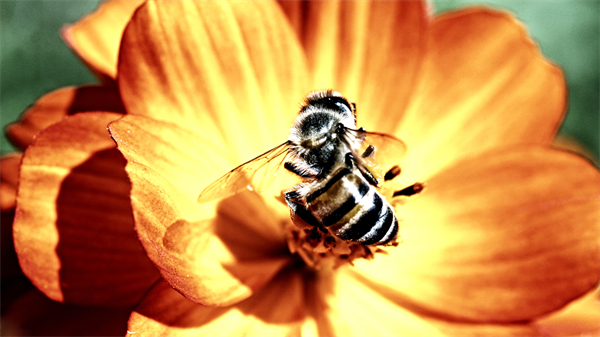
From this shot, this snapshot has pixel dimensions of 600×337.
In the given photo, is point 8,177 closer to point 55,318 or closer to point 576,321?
point 55,318

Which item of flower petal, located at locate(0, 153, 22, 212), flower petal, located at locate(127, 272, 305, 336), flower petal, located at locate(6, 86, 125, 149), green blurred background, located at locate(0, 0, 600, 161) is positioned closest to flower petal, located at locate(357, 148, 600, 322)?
flower petal, located at locate(127, 272, 305, 336)

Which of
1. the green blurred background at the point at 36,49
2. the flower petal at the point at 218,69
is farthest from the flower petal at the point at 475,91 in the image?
the green blurred background at the point at 36,49

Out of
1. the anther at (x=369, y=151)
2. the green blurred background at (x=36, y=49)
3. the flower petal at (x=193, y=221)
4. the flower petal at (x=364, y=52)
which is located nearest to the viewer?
the flower petal at (x=193, y=221)

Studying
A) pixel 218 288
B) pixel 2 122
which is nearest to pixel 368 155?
pixel 218 288

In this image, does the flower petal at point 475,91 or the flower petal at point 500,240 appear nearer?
the flower petal at point 500,240

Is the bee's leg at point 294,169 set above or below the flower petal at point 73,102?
below

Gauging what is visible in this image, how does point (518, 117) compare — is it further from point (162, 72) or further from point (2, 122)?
point (2, 122)

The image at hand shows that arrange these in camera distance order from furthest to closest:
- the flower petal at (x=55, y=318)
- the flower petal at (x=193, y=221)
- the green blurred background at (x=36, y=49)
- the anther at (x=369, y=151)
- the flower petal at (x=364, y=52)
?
the green blurred background at (x=36, y=49)
the flower petal at (x=364, y=52)
the flower petal at (x=55, y=318)
the anther at (x=369, y=151)
the flower petal at (x=193, y=221)

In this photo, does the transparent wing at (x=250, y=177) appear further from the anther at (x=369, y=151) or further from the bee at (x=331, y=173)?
the anther at (x=369, y=151)
